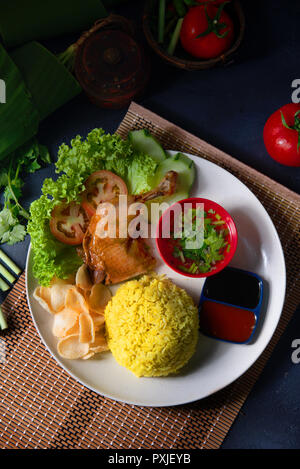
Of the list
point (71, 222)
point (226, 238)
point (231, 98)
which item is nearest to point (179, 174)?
point (226, 238)

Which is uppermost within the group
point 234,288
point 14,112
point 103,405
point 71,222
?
point 14,112

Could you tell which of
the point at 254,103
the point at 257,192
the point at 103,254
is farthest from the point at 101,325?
the point at 254,103

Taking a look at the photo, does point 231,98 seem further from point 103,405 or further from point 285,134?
point 103,405

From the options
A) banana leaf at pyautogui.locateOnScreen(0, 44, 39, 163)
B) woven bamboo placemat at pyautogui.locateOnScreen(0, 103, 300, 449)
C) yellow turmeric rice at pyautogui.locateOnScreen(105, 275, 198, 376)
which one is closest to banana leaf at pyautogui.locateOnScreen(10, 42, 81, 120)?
banana leaf at pyautogui.locateOnScreen(0, 44, 39, 163)

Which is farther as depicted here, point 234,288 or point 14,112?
point 14,112

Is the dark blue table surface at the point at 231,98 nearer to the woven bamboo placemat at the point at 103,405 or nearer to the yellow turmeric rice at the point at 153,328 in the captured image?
the woven bamboo placemat at the point at 103,405

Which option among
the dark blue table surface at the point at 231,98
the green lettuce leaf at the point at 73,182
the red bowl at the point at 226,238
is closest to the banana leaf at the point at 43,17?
the dark blue table surface at the point at 231,98
